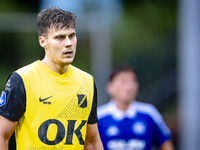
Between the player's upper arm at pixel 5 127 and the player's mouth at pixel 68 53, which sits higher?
the player's mouth at pixel 68 53

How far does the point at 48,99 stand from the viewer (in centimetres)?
297

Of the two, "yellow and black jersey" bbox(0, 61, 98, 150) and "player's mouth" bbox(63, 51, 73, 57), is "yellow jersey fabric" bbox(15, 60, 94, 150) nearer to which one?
"yellow and black jersey" bbox(0, 61, 98, 150)

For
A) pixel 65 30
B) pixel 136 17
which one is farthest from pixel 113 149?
pixel 136 17

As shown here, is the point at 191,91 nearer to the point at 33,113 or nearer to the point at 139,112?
the point at 139,112

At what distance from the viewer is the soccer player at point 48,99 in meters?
2.85

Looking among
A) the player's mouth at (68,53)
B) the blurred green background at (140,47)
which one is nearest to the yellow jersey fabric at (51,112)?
the player's mouth at (68,53)

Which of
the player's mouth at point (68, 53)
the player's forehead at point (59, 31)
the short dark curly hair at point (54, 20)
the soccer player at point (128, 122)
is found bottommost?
the soccer player at point (128, 122)

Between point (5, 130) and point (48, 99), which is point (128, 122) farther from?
point (5, 130)

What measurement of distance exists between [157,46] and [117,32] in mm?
1498

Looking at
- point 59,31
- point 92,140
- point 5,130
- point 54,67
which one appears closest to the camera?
point 5,130

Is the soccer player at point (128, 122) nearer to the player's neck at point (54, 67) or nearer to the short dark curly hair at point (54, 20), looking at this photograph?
the player's neck at point (54, 67)

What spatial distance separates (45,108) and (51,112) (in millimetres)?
62

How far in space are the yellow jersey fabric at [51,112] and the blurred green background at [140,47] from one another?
251 inches

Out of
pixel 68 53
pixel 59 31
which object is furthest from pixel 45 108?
pixel 59 31
